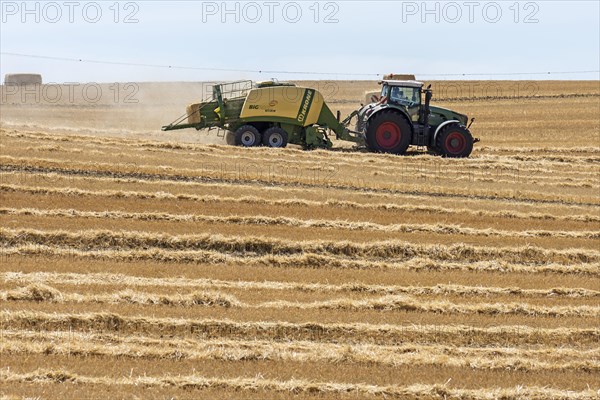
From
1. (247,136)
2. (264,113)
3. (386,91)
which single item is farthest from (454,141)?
(247,136)

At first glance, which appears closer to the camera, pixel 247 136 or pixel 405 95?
pixel 405 95

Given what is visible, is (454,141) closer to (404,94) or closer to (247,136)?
(404,94)

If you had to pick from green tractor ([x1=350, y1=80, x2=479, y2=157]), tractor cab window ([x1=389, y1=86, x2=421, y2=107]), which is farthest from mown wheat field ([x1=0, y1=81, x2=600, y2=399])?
tractor cab window ([x1=389, y1=86, x2=421, y2=107])

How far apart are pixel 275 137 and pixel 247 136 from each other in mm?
785

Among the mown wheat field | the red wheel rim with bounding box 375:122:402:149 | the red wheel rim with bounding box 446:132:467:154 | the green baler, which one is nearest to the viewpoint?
the mown wheat field

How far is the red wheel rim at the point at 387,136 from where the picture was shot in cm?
2633

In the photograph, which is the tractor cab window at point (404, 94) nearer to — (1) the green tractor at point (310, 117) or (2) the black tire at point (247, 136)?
(1) the green tractor at point (310, 117)

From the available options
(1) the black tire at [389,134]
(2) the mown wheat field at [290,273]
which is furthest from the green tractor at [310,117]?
(2) the mown wheat field at [290,273]

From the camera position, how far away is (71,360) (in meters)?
10.2

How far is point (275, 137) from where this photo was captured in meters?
26.6

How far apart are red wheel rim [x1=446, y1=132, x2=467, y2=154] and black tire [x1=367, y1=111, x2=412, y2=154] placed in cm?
113

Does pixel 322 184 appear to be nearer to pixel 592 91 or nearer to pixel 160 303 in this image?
pixel 160 303

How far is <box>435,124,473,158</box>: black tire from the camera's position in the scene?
1040 inches

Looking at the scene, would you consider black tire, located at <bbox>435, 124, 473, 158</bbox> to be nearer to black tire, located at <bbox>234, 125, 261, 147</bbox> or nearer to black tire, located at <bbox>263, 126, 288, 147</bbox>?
black tire, located at <bbox>263, 126, 288, 147</bbox>
